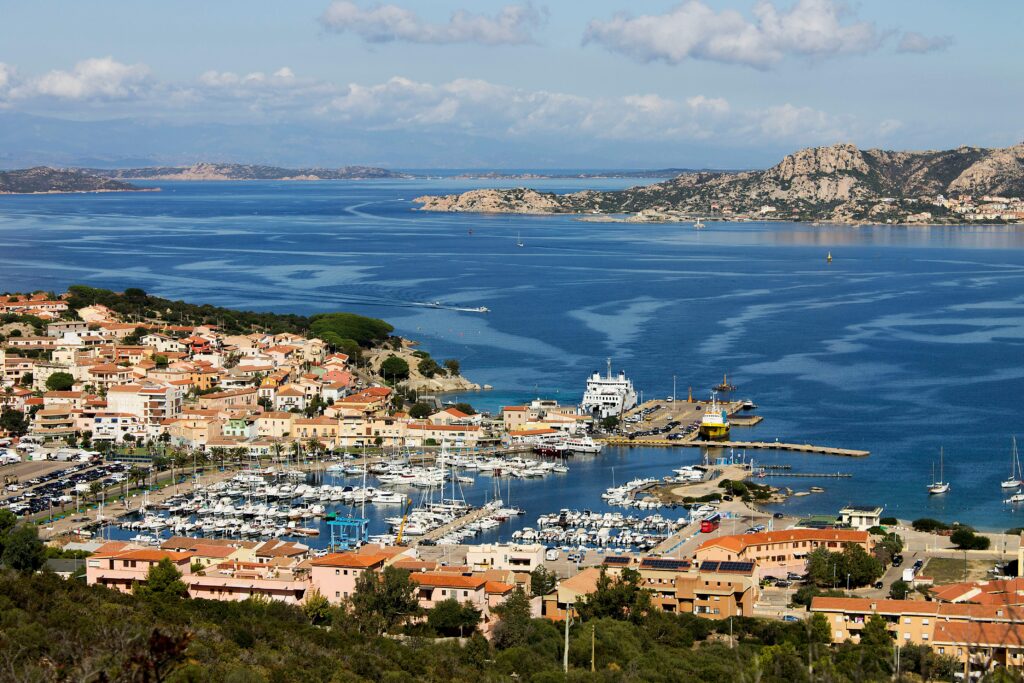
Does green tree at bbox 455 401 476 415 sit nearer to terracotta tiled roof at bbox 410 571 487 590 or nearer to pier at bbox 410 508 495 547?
pier at bbox 410 508 495 547

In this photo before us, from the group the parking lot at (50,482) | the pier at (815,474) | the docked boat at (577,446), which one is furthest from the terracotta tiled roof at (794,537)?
the parking lot at (50,482)

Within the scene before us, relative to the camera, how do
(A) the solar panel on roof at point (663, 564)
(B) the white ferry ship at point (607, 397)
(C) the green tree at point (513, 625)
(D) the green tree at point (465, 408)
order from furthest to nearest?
1. (B) the white ferry ship at point (607, 397)
2. (D) the green tree at point (465, 408)
3. (A) the solar panel on roof at point (663, 564)
4. (C) the green tree at point (513, 625)

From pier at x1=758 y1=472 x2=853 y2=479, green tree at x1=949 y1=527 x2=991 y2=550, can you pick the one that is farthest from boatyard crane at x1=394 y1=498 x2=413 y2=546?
green tree at x1=949 y1=527 x2=991 y2=550

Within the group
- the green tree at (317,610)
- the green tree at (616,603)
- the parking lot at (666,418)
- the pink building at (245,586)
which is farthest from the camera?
the parking lot at (666,418)

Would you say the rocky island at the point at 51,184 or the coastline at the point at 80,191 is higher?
the rocky island at the point at 51,184

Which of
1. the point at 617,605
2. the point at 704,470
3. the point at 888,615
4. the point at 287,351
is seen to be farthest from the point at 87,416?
the point at 888,615

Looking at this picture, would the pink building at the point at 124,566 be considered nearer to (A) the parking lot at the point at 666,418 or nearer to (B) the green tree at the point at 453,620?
(B) the green tree at the point at 453,620
